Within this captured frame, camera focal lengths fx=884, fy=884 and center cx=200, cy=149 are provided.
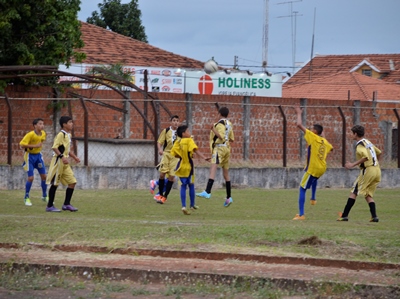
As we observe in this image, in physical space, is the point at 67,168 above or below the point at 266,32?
below

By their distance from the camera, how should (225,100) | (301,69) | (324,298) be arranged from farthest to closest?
(301,69), (225,100), (324,298)

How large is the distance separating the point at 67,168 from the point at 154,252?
6043 millimetres

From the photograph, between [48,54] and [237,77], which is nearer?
[48,54]

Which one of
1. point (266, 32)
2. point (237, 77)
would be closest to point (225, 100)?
point (237, 77)

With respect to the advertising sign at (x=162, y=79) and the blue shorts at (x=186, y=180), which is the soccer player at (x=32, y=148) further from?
the advertising sign at (x=162, y=79)

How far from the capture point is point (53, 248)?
11.2m

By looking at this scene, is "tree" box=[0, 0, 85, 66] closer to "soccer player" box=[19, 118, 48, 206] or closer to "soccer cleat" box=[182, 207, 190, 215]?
"soccer player" box=[19, 118, 48, 206]

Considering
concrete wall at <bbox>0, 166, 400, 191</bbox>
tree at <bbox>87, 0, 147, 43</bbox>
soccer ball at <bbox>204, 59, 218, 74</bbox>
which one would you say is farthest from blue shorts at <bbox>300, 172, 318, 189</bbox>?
tree at <bbox>87, 0, 147, 43</bbox>

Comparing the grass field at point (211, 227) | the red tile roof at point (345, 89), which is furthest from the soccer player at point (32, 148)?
the red tile roof at point (345, 89)

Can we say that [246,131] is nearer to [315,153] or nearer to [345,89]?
[315,153]

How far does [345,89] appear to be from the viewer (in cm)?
4753

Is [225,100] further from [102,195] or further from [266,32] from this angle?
[266,32]

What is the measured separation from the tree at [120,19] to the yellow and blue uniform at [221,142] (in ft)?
115

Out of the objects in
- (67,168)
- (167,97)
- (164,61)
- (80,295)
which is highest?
(164,61)
